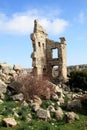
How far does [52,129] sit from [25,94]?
733 cm

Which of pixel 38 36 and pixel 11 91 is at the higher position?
pixel 38 36

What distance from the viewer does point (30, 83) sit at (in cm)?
2595

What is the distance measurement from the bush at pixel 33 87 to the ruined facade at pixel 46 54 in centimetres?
1644

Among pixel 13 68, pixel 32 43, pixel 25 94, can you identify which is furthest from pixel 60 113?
pixel 32 43

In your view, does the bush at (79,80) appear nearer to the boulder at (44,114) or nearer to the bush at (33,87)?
the bush at (33,87)

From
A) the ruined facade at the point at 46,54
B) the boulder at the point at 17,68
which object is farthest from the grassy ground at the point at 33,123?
the ruined facade at the point at 46,54

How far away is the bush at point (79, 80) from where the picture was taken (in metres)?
36.8

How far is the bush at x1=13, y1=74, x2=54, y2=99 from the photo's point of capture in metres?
25.2

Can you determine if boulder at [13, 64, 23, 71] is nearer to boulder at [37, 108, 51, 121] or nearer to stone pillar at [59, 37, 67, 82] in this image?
stone pillar at [59, 37, 67, 82]

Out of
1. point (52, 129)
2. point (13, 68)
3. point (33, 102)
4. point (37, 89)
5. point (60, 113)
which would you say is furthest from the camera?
point (13, 68)

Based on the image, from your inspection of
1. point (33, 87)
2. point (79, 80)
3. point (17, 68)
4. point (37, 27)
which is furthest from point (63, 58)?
point (33, 87)

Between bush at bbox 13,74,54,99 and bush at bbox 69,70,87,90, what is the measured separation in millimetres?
10354

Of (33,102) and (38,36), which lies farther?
(38,36)

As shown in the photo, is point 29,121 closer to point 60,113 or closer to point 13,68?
point 60,113
